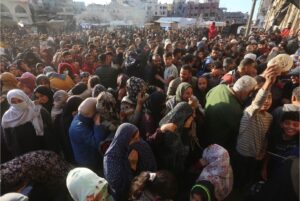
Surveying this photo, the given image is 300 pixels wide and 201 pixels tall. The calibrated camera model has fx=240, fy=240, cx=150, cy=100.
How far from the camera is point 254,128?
8.84ft

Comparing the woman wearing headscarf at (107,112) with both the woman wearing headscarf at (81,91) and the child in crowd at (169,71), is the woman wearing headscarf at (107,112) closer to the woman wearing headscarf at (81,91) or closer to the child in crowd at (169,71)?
the woman wearing headscarf at (81,91)

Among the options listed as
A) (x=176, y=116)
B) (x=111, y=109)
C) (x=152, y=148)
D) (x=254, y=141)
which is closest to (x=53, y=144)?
(x=111, y=109)

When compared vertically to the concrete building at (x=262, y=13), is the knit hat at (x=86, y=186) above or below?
above

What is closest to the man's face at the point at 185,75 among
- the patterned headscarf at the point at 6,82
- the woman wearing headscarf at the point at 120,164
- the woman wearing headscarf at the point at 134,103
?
the woman wearing headscarf at the point at 134,103

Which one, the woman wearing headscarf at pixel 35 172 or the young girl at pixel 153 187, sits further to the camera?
the woman wearing headscarf at pixel 35 172

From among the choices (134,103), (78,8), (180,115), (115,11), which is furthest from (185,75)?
(78,8)

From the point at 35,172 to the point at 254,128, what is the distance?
2.36m

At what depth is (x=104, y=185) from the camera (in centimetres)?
215

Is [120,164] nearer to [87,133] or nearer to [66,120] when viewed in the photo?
[87,133]

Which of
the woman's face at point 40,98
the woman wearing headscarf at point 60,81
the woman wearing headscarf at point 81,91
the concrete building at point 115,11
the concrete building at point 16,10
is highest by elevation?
the woman's face at point 40,98

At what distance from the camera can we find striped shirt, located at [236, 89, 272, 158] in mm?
2580

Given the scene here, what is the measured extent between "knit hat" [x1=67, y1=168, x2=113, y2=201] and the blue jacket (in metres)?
0.78

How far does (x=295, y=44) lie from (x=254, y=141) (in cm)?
706

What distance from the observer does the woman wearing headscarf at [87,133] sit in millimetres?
2967
